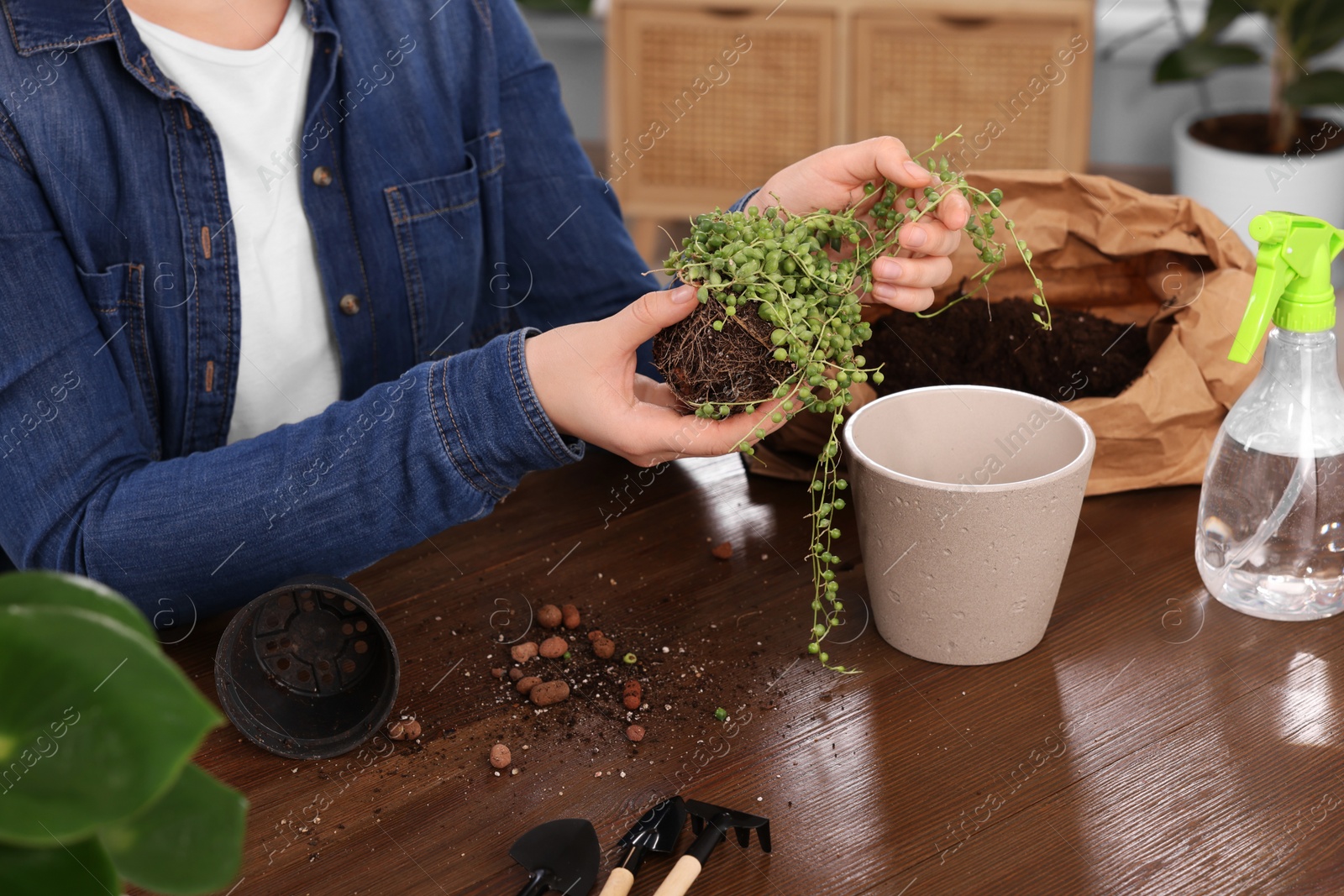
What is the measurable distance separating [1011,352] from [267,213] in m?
0.81

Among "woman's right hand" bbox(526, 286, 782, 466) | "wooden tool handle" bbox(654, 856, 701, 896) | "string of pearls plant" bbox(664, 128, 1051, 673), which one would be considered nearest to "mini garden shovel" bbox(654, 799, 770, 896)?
"wooden tool handle" bbox(654, 856, 701, 896)

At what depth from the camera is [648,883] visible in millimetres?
Result: 657

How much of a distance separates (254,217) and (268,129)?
0.10m

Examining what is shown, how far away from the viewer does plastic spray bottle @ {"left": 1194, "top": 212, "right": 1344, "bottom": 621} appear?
2.62ft

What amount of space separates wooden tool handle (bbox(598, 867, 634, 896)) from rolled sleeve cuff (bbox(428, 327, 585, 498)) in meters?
0.36

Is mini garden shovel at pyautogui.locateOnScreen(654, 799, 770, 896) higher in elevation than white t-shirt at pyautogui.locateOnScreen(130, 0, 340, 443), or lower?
lower

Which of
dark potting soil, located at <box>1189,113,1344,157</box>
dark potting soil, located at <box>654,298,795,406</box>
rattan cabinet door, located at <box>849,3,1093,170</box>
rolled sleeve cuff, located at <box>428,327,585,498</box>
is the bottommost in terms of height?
dark potting soil, located at <box>1189,113,1344,157</box>

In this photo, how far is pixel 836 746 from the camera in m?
0.75

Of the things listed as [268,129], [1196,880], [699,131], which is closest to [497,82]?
[268,129]

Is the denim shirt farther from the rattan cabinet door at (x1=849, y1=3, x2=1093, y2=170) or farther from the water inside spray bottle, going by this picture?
the rattan cabinet door at (x1=849, y1=3, x2=1093, y2=170)

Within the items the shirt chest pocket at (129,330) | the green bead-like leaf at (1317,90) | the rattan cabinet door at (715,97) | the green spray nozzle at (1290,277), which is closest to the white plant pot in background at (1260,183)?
the green bead-like leaf at (1317,90)

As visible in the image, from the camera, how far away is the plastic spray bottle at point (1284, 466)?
0.80 metres

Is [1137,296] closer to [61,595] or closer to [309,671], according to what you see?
[309,671]

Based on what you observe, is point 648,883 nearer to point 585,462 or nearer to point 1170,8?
point 585,462
